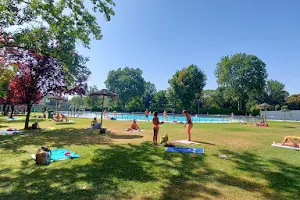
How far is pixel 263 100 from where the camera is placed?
209 ft

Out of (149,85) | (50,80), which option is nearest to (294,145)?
(50,80)

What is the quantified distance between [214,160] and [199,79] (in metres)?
41.2

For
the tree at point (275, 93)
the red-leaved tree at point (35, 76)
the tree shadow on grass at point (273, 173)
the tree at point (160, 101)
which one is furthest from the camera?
the tree at point (275, 93)

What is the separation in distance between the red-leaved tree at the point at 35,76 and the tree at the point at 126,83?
57056 mm

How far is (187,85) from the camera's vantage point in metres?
43.9

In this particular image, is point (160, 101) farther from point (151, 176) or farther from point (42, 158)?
point (151, 176)

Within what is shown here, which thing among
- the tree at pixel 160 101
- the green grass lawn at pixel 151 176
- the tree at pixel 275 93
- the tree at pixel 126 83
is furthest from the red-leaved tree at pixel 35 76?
the tree at pixel 275 93

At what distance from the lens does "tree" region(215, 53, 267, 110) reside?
40.8 m

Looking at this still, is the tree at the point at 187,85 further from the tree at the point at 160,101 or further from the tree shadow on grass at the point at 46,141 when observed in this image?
the tree shadow on grass at the point at 46,141

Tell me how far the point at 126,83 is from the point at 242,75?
143 ft

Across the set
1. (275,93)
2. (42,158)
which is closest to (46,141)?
(42,158)

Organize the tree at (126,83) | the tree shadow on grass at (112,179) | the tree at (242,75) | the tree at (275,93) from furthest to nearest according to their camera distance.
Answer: the tree at (126,83), the tree at (275,93), the tree at (242,75), the tree shadow on grass at (112,179)

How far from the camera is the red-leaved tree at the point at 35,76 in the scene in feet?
43.2

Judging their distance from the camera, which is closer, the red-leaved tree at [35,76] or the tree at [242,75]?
the red-leaved tree at [35,76]
